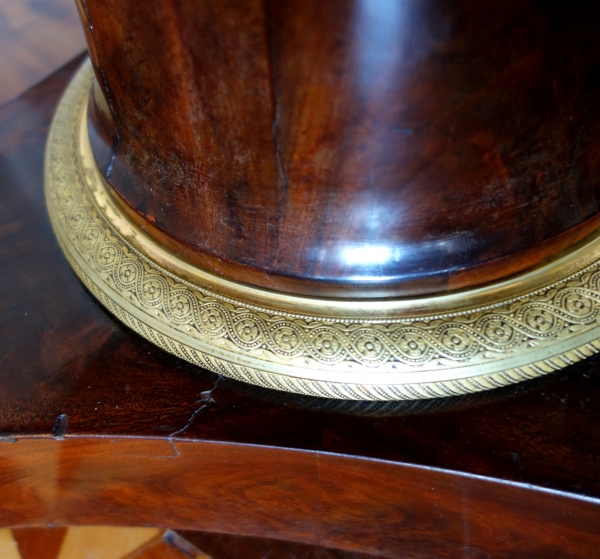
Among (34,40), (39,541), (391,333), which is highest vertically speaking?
(34,40)

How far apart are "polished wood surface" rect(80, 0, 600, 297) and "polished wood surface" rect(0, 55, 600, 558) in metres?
0.13

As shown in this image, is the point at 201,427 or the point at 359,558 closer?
the point at 201,427

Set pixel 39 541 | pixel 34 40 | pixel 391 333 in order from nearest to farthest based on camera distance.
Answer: pixel 391 333, pixel 39 541, pixel 34 40

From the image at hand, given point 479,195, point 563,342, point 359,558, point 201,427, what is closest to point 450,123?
point 479,195

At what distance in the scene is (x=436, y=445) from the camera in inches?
24.2

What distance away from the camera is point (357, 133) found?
0.50 m

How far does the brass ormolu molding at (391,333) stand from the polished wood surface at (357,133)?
0.02m

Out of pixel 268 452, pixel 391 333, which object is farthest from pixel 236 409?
pixel 391 333

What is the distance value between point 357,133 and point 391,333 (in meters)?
0.19

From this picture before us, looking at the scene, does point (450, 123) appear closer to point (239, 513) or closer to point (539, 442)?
point (539, 442)

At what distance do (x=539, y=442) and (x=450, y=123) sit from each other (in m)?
0.30

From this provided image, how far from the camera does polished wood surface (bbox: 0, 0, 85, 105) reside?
132cm

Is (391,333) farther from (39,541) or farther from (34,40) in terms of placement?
(34,40)

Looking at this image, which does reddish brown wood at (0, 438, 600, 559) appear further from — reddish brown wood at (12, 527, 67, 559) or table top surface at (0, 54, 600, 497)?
reddish brown wood at (12, 527, 67, 559)
